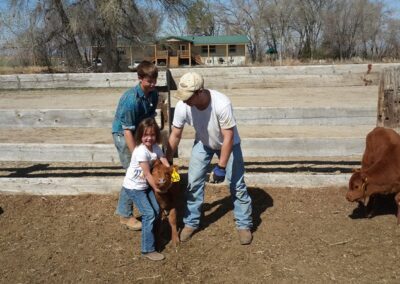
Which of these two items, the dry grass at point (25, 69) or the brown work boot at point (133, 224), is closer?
the brown work boot at point (133, 224)

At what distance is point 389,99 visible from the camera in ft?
16.9

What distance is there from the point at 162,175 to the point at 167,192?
261 millimetres

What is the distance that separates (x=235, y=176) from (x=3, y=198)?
294 cm

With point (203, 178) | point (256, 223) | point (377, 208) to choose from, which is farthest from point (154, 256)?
point (377, 208)

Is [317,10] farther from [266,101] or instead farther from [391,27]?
[266,101]

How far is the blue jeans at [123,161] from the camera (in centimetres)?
Answer: 458

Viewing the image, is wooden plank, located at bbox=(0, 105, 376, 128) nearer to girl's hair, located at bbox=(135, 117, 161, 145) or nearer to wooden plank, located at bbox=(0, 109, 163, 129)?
wooden plank, located at bbox=(0, 109, 163, 129)

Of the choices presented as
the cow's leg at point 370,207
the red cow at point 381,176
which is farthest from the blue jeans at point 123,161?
the cow's leg at point 370,207

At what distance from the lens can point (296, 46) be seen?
192 feet

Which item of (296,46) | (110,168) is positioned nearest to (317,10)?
(296,46)

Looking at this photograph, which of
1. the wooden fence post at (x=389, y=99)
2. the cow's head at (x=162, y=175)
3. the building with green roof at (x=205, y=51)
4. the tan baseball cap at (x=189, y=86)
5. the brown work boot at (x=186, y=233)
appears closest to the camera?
the tan baseball cap at (x=189, y=86)

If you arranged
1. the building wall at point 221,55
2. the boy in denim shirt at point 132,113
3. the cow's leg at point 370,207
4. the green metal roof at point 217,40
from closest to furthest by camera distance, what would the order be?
the boy in denim shirt at point 132,113
the cow's leg at point 370,207
the green metal roof at point 217,40
the building wall at point 221,55

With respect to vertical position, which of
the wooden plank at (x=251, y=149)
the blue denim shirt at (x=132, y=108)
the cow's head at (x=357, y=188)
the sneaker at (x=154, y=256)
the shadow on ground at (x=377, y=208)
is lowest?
the sneaker at (x=154, y=256)

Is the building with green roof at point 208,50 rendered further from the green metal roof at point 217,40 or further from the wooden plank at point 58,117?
the wooden plank at point 58,117
